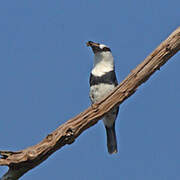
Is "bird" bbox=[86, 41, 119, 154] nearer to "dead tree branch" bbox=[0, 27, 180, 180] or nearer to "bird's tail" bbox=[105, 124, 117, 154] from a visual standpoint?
"bird's tail" bbox=[105, 124, 117, 154]

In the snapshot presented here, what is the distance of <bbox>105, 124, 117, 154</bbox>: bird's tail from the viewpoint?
702 centimetres

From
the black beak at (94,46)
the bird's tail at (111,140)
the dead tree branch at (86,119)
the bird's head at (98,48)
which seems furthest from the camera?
the bird's tail at (111,140)

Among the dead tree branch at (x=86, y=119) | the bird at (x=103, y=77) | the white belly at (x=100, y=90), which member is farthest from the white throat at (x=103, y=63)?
the dead tree branch at (x=86, y=119)

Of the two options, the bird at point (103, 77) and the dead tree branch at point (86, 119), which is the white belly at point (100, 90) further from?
the dead tree branch at point (86, 119)

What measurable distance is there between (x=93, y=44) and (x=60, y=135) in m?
2.19

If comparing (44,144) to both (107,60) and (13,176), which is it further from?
(107,60)

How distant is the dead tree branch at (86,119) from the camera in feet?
15.7

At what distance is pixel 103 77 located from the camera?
6758mm

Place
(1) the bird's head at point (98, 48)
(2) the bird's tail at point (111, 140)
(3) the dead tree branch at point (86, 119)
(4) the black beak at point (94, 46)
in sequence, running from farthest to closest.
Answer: (2) the bird's tail at point (111, 140)
(1) the bird's head at point (98, 48)
(4) the black beak at point (94, 46)
(3) the dead tree branch at point (86, 119)

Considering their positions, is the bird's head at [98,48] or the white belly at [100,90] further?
the bird's head at [98,48]

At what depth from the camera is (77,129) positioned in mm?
4973

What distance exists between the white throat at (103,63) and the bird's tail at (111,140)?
3.14 ft

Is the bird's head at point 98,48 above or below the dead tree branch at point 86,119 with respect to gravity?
above

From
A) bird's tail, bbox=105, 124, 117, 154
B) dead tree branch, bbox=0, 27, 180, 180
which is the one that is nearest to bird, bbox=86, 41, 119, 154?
bird's tail, bbox=105, 124, 117, 154
